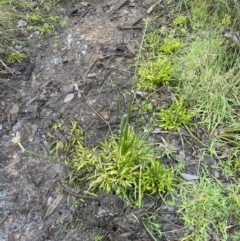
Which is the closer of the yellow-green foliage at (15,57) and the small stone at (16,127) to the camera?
the small stone at (16,127)

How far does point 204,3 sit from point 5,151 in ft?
6.39

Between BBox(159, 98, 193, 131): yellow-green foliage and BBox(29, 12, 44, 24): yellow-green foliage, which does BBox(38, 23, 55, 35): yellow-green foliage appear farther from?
BBox(159, 98, 193, 131): yellow-green foliage

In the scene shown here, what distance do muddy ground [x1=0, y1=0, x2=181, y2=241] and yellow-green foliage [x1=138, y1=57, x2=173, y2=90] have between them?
Answer: 122 mm

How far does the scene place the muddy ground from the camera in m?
2.11

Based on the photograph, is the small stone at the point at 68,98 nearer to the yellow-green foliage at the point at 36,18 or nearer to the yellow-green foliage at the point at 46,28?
the yellow-green foliage at the point at 46,28

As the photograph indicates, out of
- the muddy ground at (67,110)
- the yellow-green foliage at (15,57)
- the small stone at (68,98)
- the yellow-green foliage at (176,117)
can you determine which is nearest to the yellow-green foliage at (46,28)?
the muddy ground at (67,110)

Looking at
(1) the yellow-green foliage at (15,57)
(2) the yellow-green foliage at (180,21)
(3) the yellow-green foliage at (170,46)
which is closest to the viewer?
(3) the yellow-green foliage at (170,46)

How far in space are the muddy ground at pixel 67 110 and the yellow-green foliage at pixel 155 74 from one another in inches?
4.8

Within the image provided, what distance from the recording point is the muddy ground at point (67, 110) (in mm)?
2107

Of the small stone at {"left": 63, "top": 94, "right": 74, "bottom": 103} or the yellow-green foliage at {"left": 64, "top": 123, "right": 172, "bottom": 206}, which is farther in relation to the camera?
the small stone at {"left": 63, "top": 94, "right": 74, "bottom": 103}

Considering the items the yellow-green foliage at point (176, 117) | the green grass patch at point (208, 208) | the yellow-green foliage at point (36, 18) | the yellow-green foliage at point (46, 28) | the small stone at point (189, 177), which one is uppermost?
the yellow-green foliage at point (36, 18)

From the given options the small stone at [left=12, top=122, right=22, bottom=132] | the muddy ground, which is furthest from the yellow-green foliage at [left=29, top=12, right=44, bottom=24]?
the small stone at [left=12, top=122, right=22, bottom=132]

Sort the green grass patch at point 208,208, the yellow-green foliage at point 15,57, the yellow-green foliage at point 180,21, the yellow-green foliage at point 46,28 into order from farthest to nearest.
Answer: the yellow-green foliage at point 46,28 → the yellow-green foliage at point 180,21 → the yellow-green foliage at point 15,57 → the green grass patch at point 208,208

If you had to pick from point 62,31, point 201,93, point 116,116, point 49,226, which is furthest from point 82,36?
point 49,226
